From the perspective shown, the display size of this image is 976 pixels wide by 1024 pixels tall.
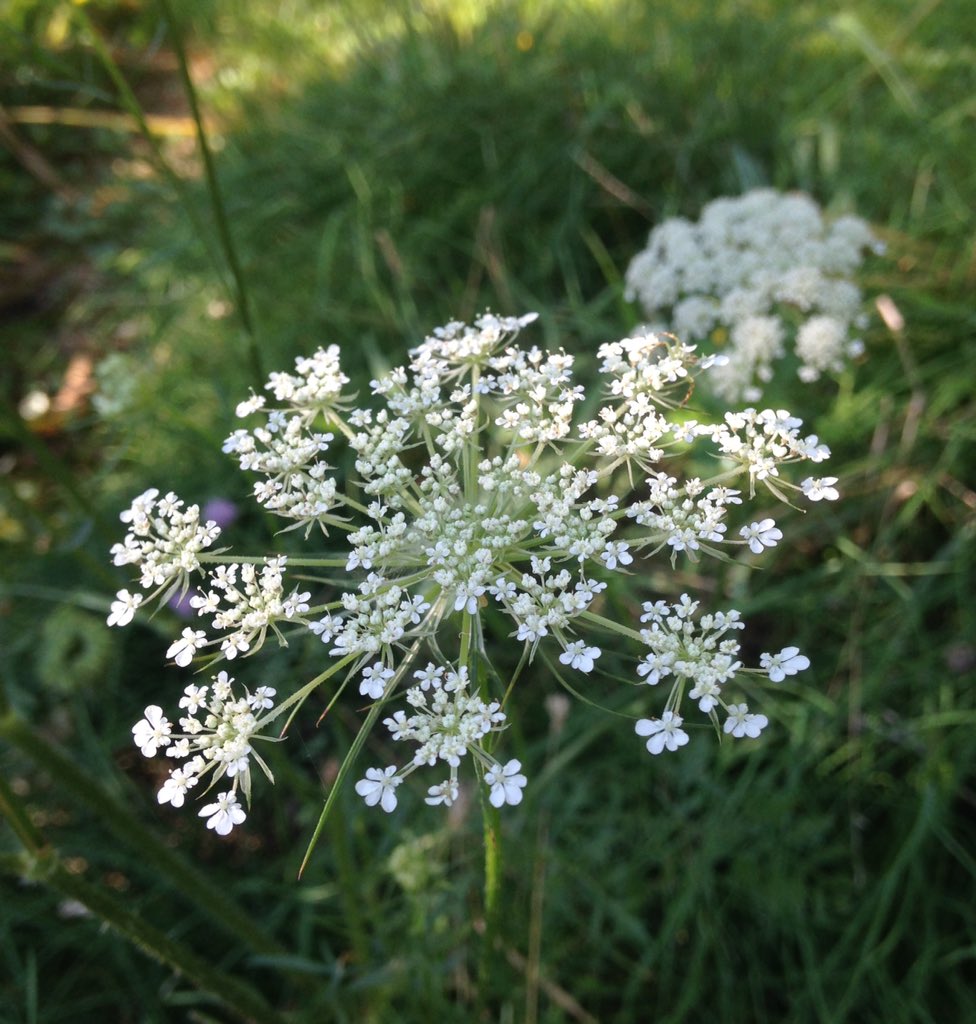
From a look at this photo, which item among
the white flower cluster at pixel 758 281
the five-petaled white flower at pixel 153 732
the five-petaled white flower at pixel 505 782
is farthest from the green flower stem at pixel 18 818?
the white flower cluster at pixel 758 281

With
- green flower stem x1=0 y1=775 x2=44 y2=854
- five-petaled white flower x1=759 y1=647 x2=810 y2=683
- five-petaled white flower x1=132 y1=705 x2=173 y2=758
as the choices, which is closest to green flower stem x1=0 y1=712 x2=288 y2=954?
green flower stem x1=0 y1=775 x2=44 y2=854

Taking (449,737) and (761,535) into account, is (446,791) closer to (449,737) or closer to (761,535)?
(449,737)

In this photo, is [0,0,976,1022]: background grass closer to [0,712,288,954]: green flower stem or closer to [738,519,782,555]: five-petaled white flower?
[0,712,288,954]: green flower stem

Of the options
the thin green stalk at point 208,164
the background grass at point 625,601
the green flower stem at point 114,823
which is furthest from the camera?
the background grass at point 625,601

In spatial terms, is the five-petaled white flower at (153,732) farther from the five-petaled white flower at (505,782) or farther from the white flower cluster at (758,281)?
the white flower cluster at (758,281)

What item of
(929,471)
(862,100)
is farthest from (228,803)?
(862,100)

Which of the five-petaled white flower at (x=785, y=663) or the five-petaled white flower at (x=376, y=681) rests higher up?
the five-petaled white flower at (x=376, y=681)

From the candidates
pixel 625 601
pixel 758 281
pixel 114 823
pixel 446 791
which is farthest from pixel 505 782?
pixel 625 601
